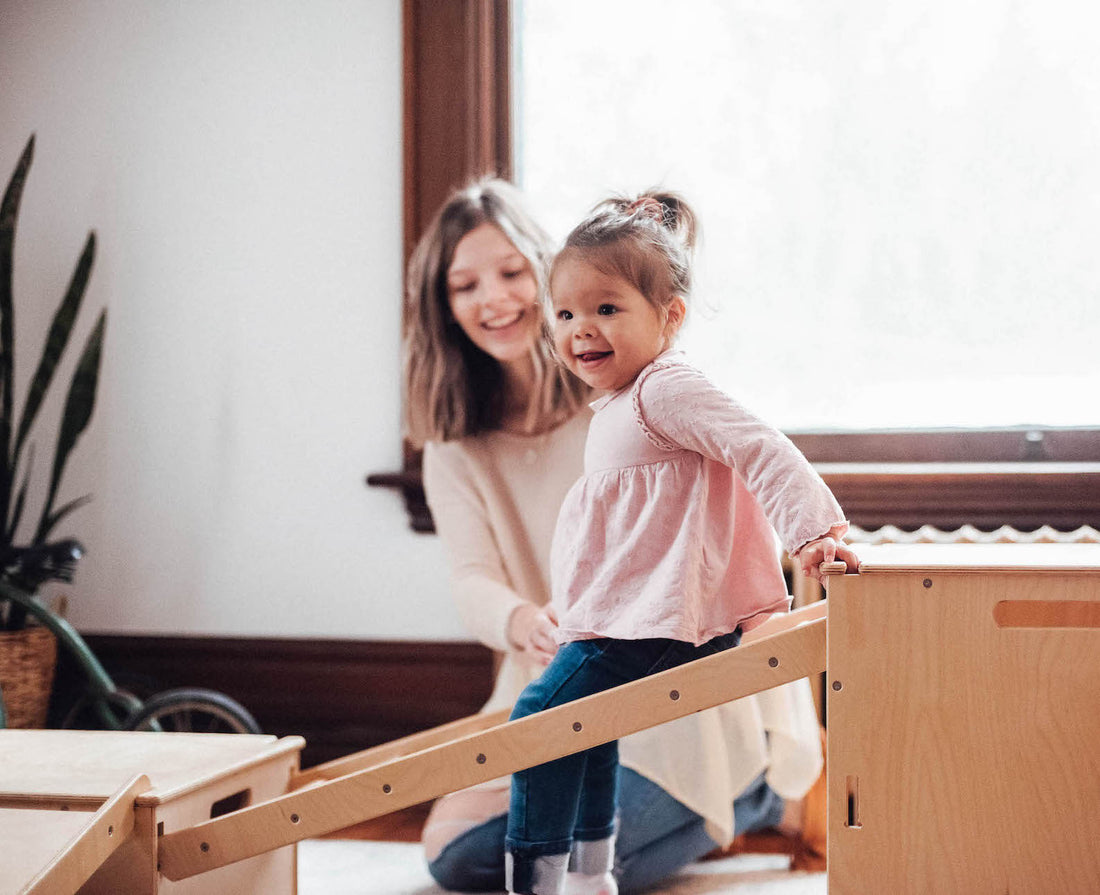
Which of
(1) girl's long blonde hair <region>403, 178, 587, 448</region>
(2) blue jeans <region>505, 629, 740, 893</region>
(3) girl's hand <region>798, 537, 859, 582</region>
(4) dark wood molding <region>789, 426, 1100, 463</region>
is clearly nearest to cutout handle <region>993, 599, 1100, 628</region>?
(3) girl's hand <region>798, 537, 859, 582</region>

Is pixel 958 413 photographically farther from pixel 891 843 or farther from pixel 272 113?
pixel 272 113

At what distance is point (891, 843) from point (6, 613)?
2074 mm

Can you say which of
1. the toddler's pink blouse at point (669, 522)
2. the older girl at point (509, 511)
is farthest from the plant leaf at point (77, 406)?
the toddler's pink blouse at point (669, 522)

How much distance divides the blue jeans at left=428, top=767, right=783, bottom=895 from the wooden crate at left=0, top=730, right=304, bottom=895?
310 mm

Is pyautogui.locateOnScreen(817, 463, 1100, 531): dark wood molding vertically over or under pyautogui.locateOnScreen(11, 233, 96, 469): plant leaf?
under

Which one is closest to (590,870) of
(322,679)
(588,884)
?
(588,884)

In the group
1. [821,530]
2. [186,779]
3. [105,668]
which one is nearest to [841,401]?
[821,530]

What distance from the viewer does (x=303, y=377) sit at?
2.33m

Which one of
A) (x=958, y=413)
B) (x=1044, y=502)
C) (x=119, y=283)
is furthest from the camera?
(x=119, y=283)

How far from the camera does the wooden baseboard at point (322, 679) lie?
7.37ft

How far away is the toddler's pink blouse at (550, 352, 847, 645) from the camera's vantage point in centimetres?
105

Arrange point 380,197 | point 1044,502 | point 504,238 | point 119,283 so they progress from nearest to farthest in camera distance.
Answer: point 504,238, point 1044,502, point 380,197, point 119,283

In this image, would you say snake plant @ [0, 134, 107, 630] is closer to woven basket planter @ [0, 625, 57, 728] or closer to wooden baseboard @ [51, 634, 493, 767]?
woven basket planter @ [0, 625, 57, 728]

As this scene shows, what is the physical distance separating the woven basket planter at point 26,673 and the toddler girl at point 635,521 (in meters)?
1.37
